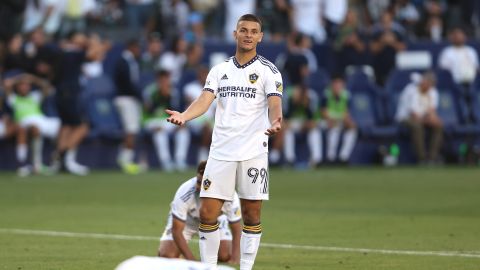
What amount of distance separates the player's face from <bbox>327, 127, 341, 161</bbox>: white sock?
56.2ft

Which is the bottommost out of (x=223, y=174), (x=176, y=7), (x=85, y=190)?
(x=85, y=190)

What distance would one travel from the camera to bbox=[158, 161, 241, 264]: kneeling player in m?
11.6

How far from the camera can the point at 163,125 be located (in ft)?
86.5

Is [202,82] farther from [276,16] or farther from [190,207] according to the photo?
[190,207]

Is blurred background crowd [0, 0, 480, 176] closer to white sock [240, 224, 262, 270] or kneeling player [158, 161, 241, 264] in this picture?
kneeling player [158, 161, 241, 264]

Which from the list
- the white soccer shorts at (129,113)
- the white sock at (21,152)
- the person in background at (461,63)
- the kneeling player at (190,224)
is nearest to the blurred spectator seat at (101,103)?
the white soccer shorts at (129,113)

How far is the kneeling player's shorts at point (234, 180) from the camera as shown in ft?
33.2

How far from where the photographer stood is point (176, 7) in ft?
97.0

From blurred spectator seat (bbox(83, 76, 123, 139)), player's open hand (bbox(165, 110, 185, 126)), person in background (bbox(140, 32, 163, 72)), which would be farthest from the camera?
person in background (bbox(140, 32, 163, 72))

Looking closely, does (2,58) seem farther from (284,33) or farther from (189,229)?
(189,229)

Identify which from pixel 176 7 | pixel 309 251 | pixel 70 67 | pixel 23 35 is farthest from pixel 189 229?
pixel 176 7

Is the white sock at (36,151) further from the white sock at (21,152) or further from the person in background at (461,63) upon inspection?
the person in background at (461,63)

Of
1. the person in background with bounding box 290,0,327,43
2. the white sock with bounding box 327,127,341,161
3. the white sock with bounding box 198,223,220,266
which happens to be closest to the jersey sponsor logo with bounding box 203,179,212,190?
the white sock with bounding box 198,223,220,266

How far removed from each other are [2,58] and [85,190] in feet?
20.1
